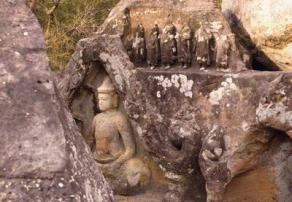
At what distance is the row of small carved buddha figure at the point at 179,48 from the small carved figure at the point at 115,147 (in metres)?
0.42

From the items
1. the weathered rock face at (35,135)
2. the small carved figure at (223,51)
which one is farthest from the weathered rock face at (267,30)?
the weathered rock face at (35,135)

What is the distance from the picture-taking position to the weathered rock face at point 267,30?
3.92m

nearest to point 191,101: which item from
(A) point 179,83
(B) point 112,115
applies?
(A) point 179,83

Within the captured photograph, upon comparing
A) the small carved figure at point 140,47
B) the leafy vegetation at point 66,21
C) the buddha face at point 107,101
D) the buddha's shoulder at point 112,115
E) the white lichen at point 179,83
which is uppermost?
the small carved figure at point 140,47

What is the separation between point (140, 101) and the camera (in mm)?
4223

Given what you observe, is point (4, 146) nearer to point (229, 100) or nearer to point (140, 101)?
point (229, 100)

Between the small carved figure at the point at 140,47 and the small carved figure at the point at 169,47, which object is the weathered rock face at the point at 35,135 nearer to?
the small carved figure at the point at 169,47

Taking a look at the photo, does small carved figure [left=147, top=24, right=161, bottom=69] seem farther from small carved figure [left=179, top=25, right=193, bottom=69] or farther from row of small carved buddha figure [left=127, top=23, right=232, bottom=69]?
small carved figure [left=179, top=25, right=193, bottom=69]

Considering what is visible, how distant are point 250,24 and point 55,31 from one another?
1101 centimetres

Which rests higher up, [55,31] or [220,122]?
[220,122]

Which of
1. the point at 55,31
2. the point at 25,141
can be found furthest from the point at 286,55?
the point at 55,31

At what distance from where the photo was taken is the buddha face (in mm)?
4527

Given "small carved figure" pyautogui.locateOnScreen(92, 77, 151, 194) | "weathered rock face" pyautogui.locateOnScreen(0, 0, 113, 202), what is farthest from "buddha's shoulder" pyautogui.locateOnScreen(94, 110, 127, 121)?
"weathered rock face" pyautogui.locateOnScreen(0, 0, 113, 202)

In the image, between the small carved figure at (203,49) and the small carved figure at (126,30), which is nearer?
the small carved figure at (203,49)
